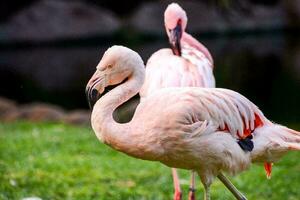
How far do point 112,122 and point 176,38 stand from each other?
2.42 metres

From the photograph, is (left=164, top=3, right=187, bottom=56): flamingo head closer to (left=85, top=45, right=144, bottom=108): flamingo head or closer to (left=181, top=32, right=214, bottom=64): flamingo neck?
(left=181, top=32, right=214, bottom=64): flamingo neck

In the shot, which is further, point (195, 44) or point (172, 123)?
point (195, 44)

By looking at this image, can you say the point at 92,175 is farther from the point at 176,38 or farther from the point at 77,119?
the point at 77,119

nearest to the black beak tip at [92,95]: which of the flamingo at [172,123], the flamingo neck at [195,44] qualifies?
the flamingo at [172,123]

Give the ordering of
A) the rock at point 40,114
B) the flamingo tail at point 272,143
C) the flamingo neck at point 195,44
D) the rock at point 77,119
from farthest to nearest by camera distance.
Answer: the rock at point 40,114 → the rock at point 77,119 → the flamingo neck at point 195,44 → the flamingo tail at point 272,143

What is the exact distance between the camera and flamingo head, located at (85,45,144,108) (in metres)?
3.60

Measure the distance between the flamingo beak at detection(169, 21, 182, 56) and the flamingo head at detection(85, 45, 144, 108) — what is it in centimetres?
207

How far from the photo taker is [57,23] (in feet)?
81.3

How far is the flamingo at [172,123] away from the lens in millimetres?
3562

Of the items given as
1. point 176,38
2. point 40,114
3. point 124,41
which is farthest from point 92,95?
point 124,41

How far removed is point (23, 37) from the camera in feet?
78.6

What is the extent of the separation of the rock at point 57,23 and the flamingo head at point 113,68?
68.3 ft

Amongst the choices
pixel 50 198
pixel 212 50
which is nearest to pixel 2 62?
pixel 212 50

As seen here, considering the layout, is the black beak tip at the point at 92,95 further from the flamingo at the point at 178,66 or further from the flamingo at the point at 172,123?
the flamingo at the point at 178,66
